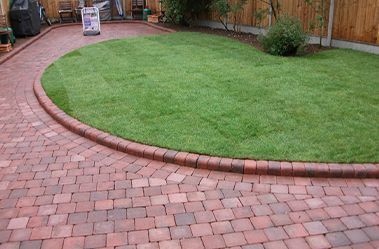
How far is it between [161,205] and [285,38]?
602 centimetres

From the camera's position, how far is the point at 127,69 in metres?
7.57

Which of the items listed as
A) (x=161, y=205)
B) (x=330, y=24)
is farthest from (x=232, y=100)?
(x=330, y=24)

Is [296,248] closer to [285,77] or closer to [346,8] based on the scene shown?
[285,77]

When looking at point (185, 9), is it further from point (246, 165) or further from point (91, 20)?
point (246, 165)

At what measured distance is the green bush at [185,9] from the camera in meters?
14.0

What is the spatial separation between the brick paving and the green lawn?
1.35 ft

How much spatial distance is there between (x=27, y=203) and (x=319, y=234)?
2400mm

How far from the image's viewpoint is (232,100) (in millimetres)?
5457

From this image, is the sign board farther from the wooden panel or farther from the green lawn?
the wooden panel

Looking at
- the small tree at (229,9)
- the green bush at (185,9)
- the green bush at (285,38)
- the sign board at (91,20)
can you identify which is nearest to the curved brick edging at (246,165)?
the green bush at (285,38)

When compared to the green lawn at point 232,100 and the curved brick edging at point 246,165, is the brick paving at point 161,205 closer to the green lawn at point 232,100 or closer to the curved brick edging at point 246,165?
the curved brick edging at point 246,165

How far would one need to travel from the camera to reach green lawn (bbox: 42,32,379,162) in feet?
13.6

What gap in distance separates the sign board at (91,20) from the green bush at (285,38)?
6.97 meters

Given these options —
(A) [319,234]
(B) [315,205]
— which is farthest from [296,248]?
(B) [315,205]
